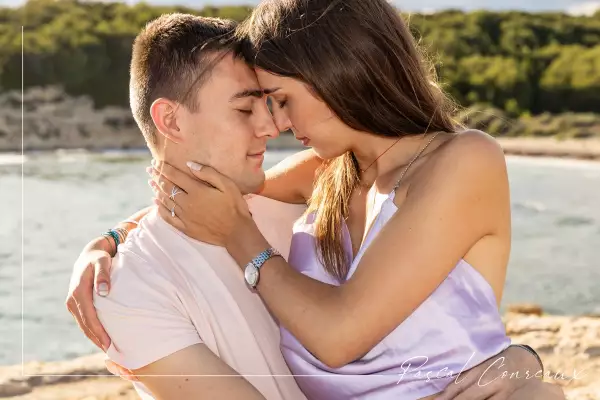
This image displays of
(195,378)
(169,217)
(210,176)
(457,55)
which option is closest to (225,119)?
(210,176)

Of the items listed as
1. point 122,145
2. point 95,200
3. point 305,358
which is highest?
point 305,358

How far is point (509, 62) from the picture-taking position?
159 feet

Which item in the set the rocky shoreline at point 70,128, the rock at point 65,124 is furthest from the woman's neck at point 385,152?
the rock at point 65,124

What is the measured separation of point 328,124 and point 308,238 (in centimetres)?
39

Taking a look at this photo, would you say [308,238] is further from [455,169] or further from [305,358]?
[455,169]

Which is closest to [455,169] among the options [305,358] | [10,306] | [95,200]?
[305,358]

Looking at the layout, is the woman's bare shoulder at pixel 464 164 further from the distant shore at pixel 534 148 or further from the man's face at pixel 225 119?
the distant shore at pixel 534 148

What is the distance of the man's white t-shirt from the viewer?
227cm

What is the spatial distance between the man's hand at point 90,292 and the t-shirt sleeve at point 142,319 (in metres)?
0.02

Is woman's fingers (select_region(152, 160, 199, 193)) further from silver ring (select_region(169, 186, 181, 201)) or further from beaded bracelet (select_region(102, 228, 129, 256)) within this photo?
beaded bracelet (select_region(102, 228, 129, 256))

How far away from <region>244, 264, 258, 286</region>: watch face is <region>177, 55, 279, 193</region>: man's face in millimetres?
353

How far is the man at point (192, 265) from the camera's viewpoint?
2264mm

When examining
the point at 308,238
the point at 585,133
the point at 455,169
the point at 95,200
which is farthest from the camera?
the point at 585,133

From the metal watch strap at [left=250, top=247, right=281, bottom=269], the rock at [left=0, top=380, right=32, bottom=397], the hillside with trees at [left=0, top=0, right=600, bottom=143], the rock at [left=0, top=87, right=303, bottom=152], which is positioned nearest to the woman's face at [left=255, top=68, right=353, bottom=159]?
the metal watch strap at [left=250, top=247, right=281, bottom=269]
